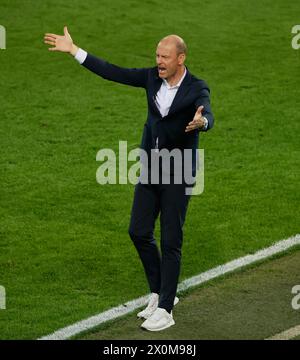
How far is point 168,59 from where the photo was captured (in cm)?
802

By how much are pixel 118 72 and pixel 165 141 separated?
66 centimetres

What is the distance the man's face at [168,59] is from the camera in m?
7.99

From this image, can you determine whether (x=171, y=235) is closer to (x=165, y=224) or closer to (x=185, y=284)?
(x=165, y=224)

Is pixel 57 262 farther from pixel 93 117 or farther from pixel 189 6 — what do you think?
pixel 189 6

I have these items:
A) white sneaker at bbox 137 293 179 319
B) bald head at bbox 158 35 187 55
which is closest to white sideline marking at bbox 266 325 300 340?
white sneaker at bbox 137 293 179 319

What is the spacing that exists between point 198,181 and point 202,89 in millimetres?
3442

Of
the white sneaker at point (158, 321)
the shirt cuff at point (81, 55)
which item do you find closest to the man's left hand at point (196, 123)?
the shirt cuff at point (81, 55)

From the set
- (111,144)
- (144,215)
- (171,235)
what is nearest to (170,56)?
(144,215)

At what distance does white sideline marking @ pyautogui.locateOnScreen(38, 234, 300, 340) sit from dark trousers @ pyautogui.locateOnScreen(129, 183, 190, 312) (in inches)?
15.4

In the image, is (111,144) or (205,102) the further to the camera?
(111,144)

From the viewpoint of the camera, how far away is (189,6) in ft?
57.4
